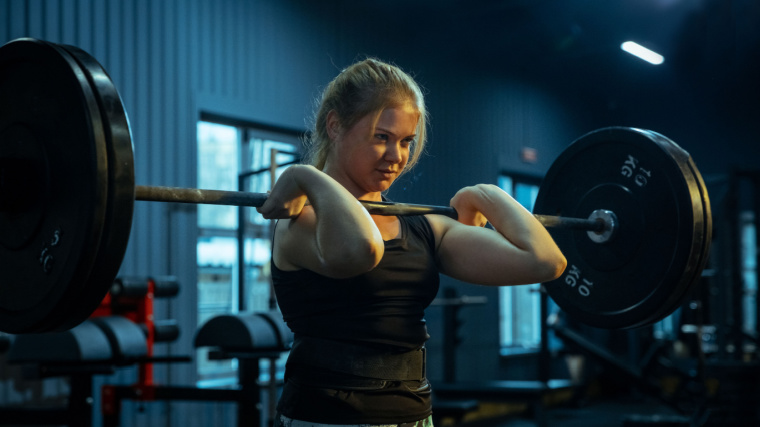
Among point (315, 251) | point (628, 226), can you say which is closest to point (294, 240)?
point (315, 251)

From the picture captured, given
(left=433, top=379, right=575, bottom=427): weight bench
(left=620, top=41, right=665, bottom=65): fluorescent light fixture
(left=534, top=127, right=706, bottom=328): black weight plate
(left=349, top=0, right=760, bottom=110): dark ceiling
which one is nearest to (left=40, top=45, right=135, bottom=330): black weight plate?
(left=534, top=127, right=706, bottom=328): black weight plate

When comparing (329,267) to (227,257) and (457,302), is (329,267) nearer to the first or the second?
(227,257)

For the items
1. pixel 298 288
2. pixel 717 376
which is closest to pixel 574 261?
pixel 298 288

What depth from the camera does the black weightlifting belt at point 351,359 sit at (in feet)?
4.18

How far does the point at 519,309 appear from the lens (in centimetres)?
828

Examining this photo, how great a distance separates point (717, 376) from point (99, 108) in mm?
4814

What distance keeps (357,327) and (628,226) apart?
897 mm

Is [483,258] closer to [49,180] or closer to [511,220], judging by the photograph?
[511,220]

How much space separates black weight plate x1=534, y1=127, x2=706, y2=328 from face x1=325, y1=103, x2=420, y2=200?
28.4 inches

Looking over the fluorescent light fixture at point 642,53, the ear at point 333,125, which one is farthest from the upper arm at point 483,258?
the fluorescent light fixture at point 642,53

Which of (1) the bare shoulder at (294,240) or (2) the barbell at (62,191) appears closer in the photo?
(2) the barbell at (62,191)

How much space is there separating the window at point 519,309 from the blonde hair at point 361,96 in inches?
251

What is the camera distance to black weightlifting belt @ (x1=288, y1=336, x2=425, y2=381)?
1.28 m

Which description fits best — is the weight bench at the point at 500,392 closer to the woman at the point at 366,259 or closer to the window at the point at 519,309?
the window at the point at 519,309
